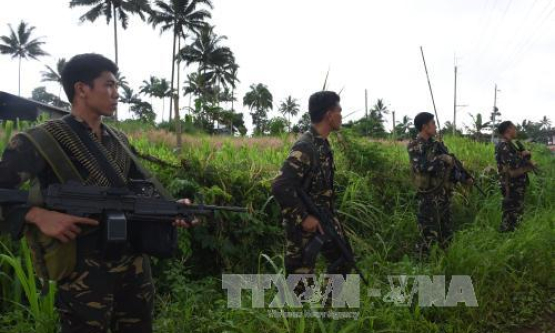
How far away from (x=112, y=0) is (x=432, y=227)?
34191 millimetres

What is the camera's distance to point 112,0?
32312 millimetres

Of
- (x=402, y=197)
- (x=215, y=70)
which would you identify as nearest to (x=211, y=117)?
(x=402, y=197)

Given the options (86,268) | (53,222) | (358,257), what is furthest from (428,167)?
(53,222)

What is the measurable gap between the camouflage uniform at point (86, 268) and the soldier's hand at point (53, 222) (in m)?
0.04

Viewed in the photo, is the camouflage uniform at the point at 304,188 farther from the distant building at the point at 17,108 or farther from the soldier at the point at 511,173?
the soldier at the point at 511,173

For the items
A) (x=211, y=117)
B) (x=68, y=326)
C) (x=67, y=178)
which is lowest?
(x=68, y=326)

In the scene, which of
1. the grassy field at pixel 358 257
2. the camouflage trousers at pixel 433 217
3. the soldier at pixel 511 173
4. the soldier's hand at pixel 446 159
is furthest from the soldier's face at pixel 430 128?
the soldier at pixel 511 173

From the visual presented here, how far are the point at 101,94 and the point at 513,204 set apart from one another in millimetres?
5500

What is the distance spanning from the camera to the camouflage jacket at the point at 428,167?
14.9 feet

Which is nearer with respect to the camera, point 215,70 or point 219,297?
point 219,297

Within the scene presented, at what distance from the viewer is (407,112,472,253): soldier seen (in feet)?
14.9

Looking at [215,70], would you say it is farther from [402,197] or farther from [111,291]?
[111,291]

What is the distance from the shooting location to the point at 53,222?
163cm

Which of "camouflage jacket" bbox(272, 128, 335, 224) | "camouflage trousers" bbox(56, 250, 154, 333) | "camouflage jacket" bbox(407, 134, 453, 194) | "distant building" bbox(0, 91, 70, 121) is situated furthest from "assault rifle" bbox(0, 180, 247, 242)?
"camouflage jacket" bbox(407, 134, 453, 194)
